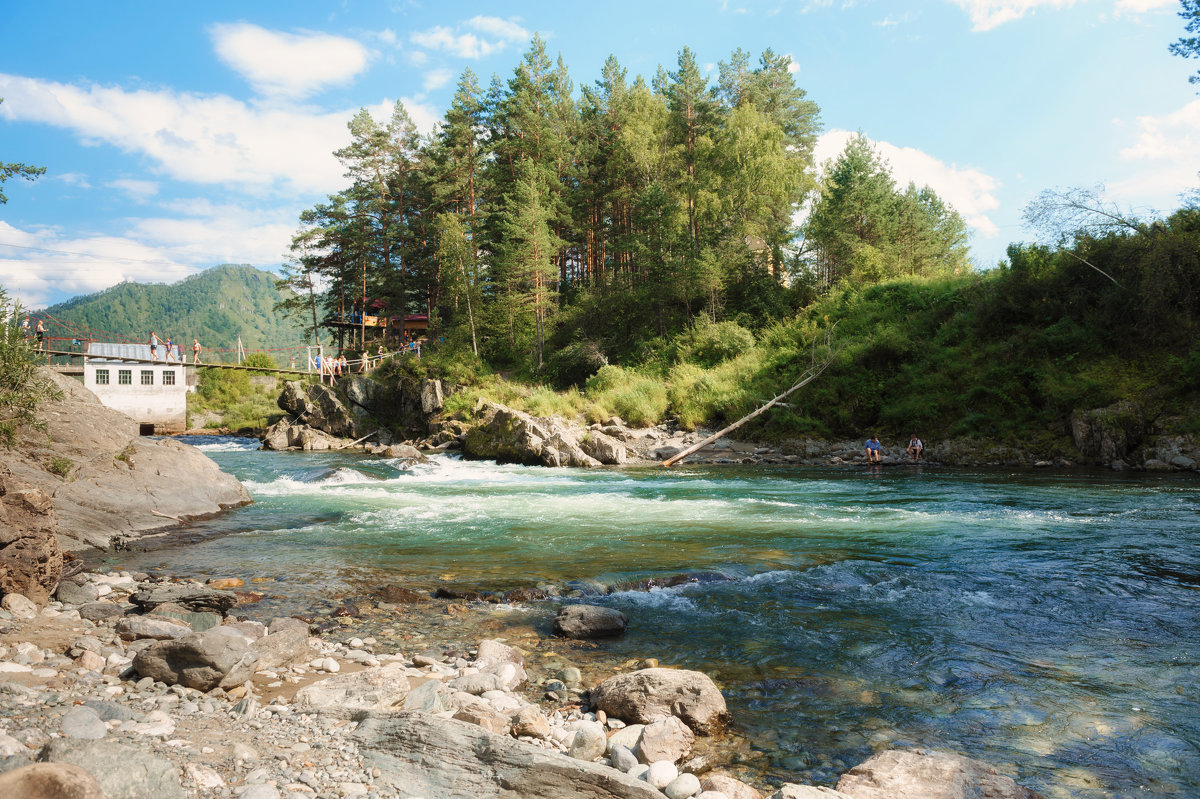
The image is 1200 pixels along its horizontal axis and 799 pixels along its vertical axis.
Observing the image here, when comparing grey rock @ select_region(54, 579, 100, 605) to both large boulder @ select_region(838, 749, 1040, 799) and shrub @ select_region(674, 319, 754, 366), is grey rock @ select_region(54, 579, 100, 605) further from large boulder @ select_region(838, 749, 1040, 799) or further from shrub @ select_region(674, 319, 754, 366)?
shrub @ select_region(674, 319, 754, 366)

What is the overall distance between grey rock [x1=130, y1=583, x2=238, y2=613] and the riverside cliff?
3.48m

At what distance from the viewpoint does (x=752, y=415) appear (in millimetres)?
25578

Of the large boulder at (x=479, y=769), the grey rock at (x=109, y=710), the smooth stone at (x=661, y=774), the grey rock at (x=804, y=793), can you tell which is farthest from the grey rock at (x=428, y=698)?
the grey rock at (x=804, y=793)

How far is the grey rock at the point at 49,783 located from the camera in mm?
2338

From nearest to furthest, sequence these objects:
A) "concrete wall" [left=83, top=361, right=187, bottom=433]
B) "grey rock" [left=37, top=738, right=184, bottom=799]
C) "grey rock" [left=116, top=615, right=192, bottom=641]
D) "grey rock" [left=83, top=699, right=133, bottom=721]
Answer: "grey rock" [left=37, top=738, right=184, bottom=799]
"grey rock" [left=83, top=699, right=133, bottom=721]
"grey rock" [left=116, top=615, right=192, bottom=641]
"concrete wall" [left=83, top=361, right=187, bottom=433]

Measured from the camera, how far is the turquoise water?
439 centimetres

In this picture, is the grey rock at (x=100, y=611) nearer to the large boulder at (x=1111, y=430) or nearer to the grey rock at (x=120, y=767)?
the grey rock at (x=120, y=767)

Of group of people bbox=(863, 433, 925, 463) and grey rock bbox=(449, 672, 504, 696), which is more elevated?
group of people bbox=(863, 433, 925, 463)

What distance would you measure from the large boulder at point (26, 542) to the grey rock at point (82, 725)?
3.81m

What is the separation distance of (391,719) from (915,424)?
79.1 feet

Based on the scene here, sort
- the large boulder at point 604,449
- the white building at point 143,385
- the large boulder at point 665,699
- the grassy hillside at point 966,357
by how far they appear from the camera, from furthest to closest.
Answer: the white building at point 143,385 < the large boulder at point 604,449 < the grassy hillside at point 966,357 < the large boulder at point 665,699

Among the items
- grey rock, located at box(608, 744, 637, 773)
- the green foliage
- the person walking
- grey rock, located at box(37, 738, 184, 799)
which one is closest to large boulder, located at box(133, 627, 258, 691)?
grey rock, located at box(37, 738, 184, 799)

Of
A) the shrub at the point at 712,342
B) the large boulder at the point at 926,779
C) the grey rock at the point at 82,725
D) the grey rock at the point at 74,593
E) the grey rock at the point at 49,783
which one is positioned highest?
the shrub at the point at 712,342

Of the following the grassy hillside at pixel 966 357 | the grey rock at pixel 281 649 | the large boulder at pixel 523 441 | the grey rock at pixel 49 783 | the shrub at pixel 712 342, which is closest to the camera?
the grey rock at pixel 49 783
